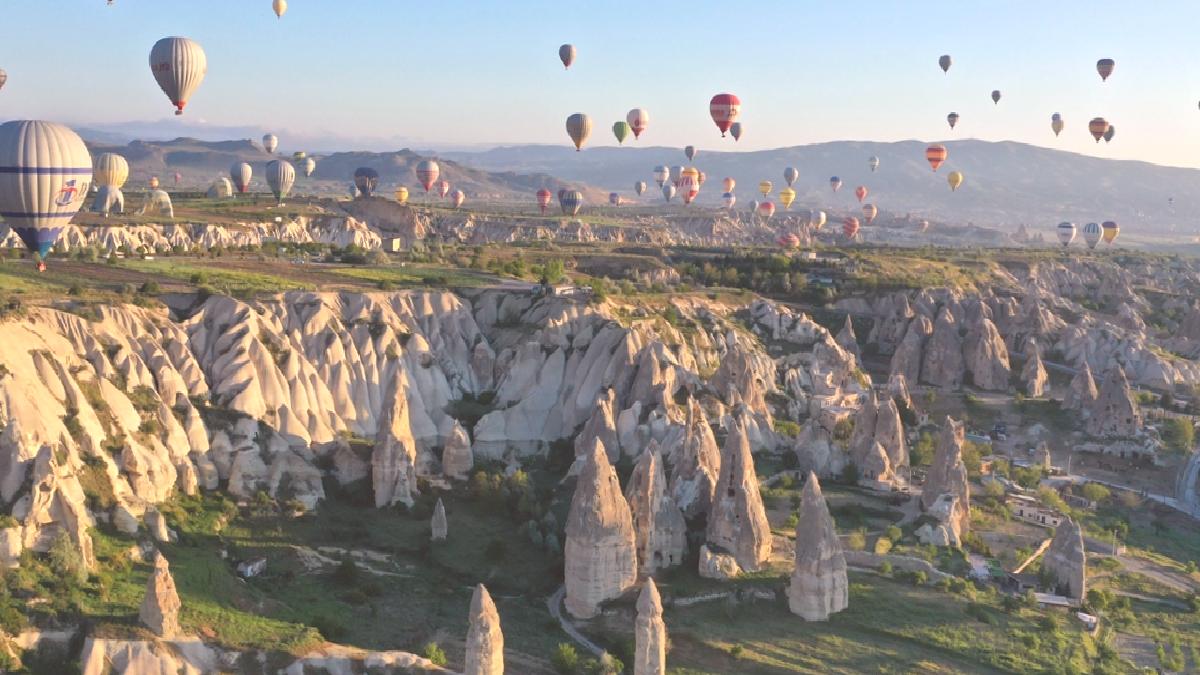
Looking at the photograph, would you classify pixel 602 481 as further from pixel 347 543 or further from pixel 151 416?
pixel 151 416

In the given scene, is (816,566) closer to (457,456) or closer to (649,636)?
(649,636)

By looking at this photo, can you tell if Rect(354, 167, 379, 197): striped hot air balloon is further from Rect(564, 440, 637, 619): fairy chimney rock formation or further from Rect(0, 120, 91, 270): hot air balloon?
Rect(564, 440, 637, 619): fairy chimney rock formation

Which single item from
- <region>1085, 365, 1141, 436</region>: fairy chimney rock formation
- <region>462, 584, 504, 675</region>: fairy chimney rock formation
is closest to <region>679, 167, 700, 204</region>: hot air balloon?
<region>1085, 365, 1141, 436</region>: fairy chimney rock formation

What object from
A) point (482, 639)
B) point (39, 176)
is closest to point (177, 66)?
point (39, 176)

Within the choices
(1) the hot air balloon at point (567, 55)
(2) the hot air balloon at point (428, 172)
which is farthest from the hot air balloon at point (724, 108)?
(2) the hot air balloon at point (428, 172)

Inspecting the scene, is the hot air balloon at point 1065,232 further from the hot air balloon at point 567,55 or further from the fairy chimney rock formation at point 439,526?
the fairy chimney rock formation at point 439,526

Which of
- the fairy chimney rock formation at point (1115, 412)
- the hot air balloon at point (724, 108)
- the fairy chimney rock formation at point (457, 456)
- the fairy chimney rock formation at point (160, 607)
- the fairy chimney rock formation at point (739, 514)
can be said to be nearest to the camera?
the fairy chimney rock formation at point (160, 607)

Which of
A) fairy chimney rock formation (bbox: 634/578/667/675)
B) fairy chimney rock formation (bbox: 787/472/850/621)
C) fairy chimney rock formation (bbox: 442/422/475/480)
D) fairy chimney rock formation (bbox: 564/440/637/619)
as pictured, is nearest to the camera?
fairy chimney rock formation (bbox: 634/578/667/675)
